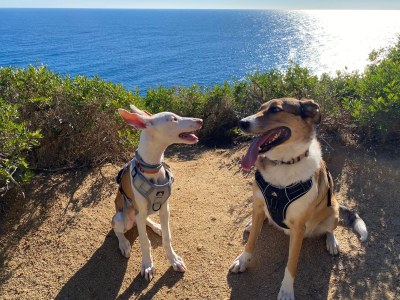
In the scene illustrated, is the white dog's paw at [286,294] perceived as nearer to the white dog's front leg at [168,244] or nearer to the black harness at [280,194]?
the black harness at [280,194]

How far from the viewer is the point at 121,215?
4.18 meters

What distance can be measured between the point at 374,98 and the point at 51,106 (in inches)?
224

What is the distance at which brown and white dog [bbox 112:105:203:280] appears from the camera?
3.49 m

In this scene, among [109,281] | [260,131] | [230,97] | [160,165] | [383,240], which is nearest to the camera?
[260,131]

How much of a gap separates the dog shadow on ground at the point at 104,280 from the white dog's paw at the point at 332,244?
75.5 inches

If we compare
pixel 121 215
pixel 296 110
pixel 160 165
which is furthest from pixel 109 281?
pixel 296 110

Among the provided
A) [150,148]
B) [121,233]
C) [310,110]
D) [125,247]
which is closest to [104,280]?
[125,247]

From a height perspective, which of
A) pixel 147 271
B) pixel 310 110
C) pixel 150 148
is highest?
pixel 310 110

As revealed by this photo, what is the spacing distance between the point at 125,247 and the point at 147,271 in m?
0.52

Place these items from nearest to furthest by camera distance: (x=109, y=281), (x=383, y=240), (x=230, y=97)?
(x=109, y=281), (x=383, y=240), (x=230, y=97)

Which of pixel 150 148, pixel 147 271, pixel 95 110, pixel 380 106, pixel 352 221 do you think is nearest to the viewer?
pixel 150 148

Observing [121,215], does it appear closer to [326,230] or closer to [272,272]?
[272,272]

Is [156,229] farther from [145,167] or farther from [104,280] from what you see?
[145,167]

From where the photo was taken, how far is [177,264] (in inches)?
162
